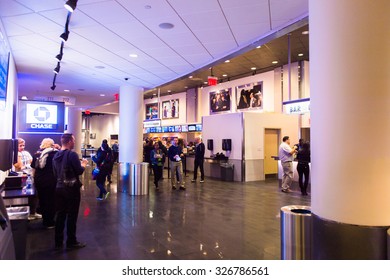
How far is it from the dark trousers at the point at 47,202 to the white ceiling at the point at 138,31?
244 centimetres

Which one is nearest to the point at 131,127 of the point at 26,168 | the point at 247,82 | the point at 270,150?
the point at 26,168

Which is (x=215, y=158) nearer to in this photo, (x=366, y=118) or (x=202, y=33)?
(x=202, y=33)

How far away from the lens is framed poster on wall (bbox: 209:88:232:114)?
45.6 ft

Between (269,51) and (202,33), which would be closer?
(202,33)

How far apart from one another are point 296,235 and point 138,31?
351 centimetres

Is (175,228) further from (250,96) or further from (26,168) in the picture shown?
(250,96)

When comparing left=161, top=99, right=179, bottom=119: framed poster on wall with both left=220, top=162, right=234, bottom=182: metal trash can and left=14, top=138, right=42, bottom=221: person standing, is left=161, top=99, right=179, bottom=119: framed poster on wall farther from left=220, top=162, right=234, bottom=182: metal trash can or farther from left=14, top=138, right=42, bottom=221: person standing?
left=14, top=138, right=42, bottom=221: person standing

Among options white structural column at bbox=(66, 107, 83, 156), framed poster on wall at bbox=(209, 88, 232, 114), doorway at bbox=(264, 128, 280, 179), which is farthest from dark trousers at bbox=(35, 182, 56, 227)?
white structural column at bbox=(66, 107, 83, 156)

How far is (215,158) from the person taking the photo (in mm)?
10781

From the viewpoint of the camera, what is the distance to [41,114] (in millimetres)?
8078

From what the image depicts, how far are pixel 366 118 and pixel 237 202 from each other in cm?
489
